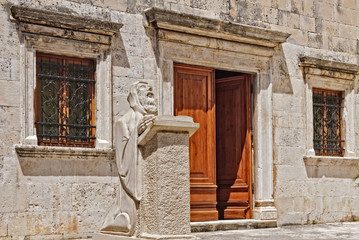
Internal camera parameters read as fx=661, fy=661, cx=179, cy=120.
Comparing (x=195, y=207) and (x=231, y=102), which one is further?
(x=231, y=102)

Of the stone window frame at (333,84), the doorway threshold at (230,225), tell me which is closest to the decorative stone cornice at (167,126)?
the doorway threshold at (230,225)

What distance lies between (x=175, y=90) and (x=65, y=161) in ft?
7.68

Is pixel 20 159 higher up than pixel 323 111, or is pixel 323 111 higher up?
pixel 323 111

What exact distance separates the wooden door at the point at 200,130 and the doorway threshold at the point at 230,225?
34 centimetres

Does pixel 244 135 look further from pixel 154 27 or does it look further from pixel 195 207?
pixel 154 27

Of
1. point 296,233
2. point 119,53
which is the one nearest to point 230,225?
point 296,233

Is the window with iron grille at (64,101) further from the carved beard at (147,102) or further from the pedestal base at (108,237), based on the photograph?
the carved beard at (147,102)

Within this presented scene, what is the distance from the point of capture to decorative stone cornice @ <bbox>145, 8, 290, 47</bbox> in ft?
32.3

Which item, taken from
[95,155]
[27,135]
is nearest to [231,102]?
[95,155]

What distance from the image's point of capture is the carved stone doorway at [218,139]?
34.9 feet

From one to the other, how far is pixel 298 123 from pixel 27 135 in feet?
16.8

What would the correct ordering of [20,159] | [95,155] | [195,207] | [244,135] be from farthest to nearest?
[244,135] < [195,207] < [95,155] < [20,159]

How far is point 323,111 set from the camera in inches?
485

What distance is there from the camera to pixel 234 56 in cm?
1089
